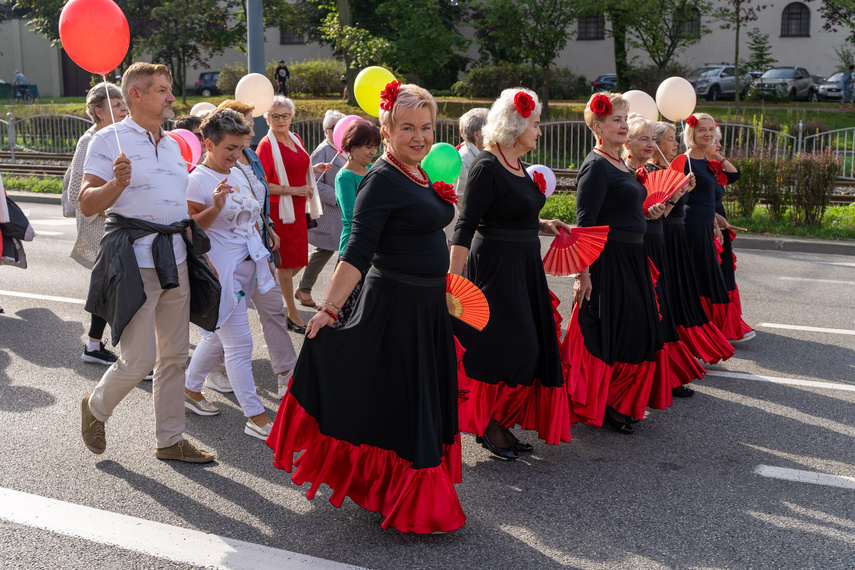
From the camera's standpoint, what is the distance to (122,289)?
415cm

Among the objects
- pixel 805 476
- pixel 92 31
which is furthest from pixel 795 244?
pixel 92 31

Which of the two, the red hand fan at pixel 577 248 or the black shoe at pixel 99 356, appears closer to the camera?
the red hand fan at pixel 577 248

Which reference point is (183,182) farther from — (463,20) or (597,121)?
(463,20)

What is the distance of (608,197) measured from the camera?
509 centimetres

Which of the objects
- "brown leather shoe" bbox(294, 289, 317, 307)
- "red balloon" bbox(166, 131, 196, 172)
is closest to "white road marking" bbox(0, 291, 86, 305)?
"brown leather shoe" bbox(294, 289, 317, 307)

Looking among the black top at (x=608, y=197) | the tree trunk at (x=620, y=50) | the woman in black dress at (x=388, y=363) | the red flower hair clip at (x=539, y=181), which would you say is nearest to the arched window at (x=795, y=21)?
the tree trunk at (x=620, y=50)

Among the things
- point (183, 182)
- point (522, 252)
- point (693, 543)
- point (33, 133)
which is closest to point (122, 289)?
point (183, 182)

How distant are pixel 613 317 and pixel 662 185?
113cm

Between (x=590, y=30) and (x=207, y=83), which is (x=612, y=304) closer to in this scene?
(x=590, y=30)

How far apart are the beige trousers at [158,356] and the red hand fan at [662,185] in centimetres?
309

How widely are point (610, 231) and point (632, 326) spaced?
0.60m

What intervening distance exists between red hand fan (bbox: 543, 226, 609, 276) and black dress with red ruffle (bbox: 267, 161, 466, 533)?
4.20 feet

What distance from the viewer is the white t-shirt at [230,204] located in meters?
4.85

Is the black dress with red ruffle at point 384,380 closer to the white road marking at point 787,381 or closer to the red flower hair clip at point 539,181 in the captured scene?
the red flower hair clip at point 539,181
